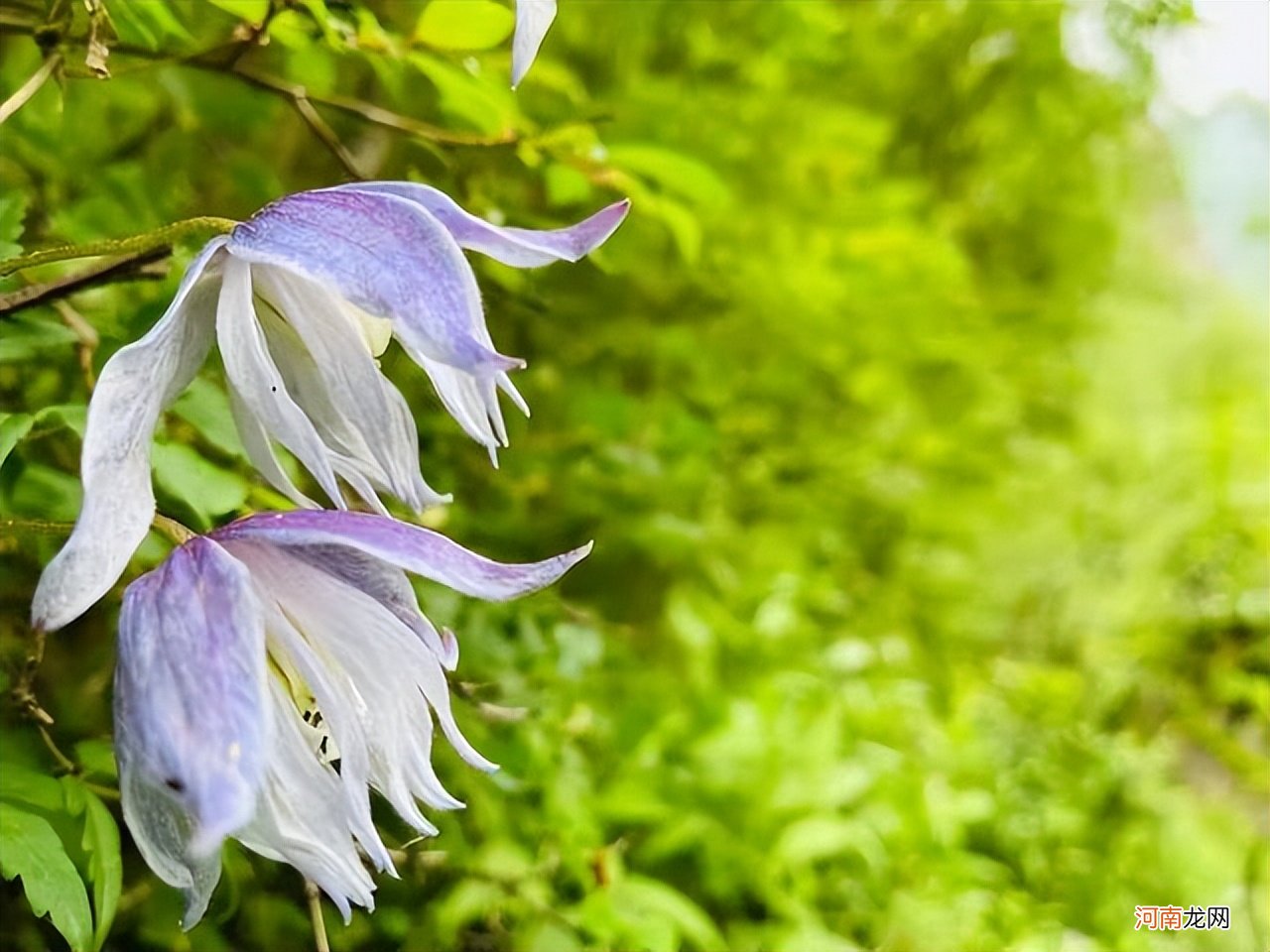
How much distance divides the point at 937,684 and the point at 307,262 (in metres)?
0.97

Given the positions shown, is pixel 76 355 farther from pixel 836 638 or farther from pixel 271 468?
pixel 836 638

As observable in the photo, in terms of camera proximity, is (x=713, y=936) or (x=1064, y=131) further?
(x=1064, y=131)

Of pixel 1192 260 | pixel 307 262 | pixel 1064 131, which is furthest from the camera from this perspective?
pixel 1192 260

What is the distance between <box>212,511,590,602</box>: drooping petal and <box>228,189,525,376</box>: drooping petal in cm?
4

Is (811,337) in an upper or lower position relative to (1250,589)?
upper

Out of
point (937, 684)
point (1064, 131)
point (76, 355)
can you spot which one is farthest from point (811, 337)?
point (76, 355)

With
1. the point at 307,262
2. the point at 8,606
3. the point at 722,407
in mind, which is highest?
the point at 307,262

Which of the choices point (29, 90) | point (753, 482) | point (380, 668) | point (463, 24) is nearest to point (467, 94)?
point (463, 24)

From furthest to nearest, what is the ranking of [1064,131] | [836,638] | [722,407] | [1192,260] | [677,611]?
[1192,260]
[1064,131]
[836,638]
[722,407]
[677,611]

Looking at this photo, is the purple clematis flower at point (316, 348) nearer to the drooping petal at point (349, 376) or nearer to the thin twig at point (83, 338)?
the drooping petal at point (349, 376)

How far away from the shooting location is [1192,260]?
1641 mm

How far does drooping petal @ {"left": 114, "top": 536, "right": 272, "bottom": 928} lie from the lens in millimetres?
196

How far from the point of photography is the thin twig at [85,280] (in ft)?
1.05

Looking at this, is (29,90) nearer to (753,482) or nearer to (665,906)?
(665,906)
